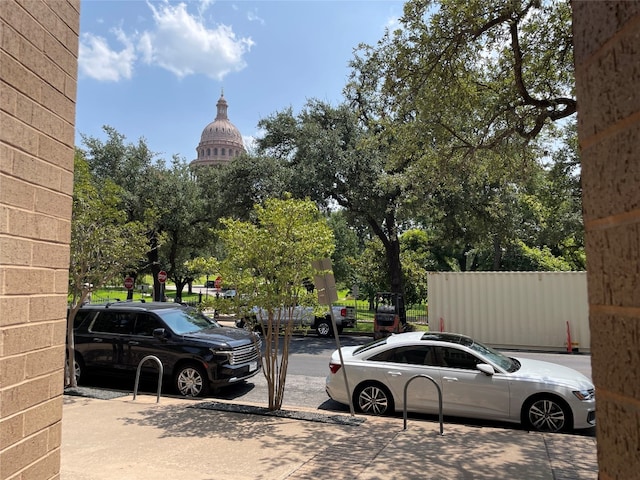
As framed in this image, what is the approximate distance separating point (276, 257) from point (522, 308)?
1176 centimetres

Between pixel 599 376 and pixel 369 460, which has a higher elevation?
pixel 599 376

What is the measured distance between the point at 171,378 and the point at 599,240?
9.35 metres

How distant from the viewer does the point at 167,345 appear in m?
9.36

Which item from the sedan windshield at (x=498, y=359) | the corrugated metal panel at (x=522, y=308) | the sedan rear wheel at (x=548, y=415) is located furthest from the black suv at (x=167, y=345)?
the corrugated metal panel at (x=522, y=308)

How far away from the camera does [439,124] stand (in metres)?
10.0

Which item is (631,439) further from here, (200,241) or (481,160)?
(200,241)

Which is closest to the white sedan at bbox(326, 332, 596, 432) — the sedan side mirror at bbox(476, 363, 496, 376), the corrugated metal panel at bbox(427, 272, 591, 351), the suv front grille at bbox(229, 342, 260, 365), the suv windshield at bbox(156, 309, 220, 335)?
the sedan side mirror at bbox(476, 363, 496, 376)

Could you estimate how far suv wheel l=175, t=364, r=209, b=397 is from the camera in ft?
29.6

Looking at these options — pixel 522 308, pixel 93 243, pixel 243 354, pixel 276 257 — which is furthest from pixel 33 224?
pixel 522 308

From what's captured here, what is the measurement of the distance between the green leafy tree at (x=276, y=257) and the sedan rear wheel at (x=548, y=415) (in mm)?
3675

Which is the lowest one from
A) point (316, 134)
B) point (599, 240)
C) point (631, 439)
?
point (631, 439)

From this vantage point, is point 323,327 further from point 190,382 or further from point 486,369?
point 486,369

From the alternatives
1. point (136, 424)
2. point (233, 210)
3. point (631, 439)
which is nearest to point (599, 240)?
point (631, 439)

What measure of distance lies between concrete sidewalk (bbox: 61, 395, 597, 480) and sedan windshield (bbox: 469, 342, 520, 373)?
121 centimetres
